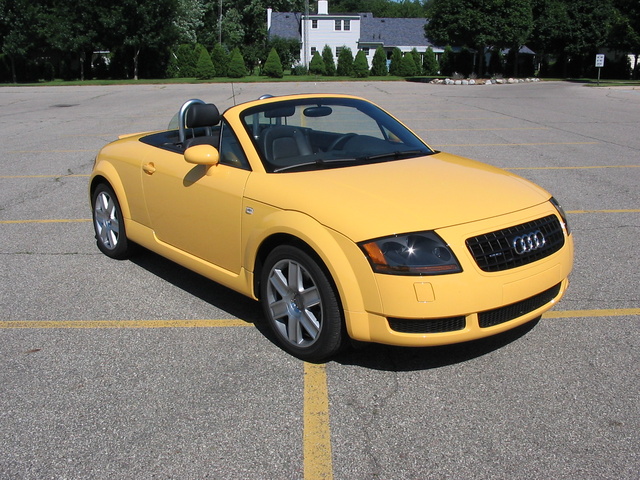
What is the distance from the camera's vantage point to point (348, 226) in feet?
11.5

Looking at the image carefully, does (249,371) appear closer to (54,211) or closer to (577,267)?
(577,267)

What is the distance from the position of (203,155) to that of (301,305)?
126 centimetres

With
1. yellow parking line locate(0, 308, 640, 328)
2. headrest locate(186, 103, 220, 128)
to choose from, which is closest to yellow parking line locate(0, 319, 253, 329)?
yellow parking line locate(0, 308, 640, 328)

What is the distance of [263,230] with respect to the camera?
13.0 ft

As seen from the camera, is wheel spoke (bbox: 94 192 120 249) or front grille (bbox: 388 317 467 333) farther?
wheel spoke (bbox: 94 192 120 249)

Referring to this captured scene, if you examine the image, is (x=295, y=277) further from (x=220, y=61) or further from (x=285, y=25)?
(x=285, y=25)

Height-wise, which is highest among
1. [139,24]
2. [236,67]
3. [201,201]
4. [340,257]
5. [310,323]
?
[139,24]

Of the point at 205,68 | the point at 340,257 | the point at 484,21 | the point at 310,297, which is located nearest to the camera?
the point at 340,257

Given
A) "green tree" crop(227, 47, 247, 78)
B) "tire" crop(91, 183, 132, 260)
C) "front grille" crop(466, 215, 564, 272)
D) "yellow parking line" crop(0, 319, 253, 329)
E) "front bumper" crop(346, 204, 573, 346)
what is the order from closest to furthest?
"front bumper" crop(346, 204, 573, 346)
"front grille" crop(466, 215, 564, 272)
"yellow parking line" crop(0, 319, 253, 329)
"tire" crop(91, 183, 132, 260)
"green tree" crop(227, 47, 247, 78)

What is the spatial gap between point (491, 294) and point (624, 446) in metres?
0.95

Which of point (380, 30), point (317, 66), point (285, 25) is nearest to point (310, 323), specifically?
point (317, 66)

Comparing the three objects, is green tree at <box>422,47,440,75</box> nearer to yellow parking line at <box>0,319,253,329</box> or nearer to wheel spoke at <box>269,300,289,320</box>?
yellow parking line at <box>0,319,253,329</box>

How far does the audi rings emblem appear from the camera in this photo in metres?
3.61

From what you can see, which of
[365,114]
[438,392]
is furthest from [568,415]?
[365,114]
